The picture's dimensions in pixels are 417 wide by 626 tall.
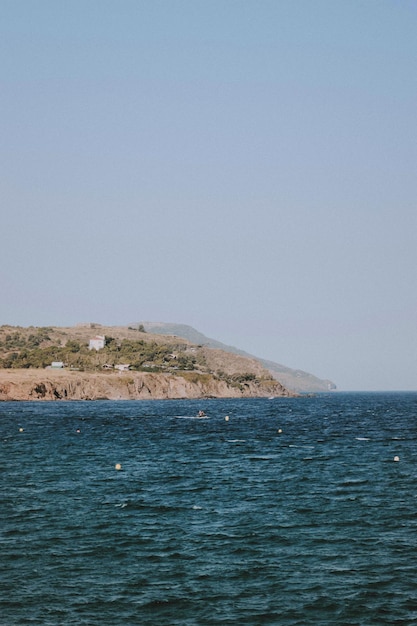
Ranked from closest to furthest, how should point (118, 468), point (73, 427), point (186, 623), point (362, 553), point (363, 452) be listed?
point (186, 623) → point (362, 553) → point (118, 468) → point (363, 452) → point (73, 427)

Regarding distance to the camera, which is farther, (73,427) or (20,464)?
(73,427)

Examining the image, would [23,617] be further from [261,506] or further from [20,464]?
[20,464]

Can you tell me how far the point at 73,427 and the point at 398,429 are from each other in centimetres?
5327

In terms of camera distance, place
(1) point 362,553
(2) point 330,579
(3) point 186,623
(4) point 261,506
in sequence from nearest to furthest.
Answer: (3) point 186,623
(2) point 330,579
(1) point 362,553
(4) point 261,506

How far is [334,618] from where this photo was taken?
91.7 feet

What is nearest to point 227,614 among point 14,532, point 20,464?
point 14,532

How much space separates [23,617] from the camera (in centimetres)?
2767

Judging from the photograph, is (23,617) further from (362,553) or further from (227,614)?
(362,553)

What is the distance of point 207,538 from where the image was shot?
40.2 m

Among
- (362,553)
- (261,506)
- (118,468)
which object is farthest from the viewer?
(118,468)

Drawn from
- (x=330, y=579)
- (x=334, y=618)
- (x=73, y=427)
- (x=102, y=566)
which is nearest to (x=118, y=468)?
(x=102, y=566)

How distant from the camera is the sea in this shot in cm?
2902

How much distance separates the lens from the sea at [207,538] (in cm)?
2902

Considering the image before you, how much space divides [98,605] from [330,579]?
408 inches
